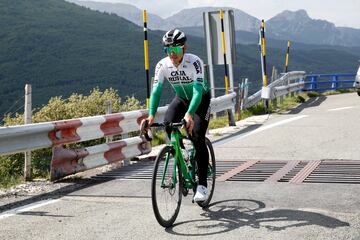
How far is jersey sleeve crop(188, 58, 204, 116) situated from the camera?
5.43 meters

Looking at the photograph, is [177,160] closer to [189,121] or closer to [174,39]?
[189,121]

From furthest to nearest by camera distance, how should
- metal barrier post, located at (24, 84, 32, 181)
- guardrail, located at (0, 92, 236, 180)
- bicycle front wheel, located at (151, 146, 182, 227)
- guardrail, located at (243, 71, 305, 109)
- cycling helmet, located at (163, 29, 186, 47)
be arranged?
guardrail, located at (243, 71, 305, 109), metal barrier post, located at (24, 84, 32, 181), guardrail, located at (0, 92, 236, 180), cycling helmet, located at (163, 29, 186, 47), bicycle front wheel, located at (151, 146, 182, 227)

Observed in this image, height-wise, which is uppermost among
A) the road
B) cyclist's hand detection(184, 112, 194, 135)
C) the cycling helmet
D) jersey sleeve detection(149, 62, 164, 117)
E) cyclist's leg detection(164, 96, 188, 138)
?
the cycling helmet

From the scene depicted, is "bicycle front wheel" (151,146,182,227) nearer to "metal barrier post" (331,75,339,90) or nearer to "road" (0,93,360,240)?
"road" (0,93,360,240)

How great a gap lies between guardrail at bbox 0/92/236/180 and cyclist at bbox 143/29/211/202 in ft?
6.96

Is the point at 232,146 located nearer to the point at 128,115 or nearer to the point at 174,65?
the point at 128,115

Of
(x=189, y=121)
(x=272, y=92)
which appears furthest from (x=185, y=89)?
(x=272, y=92)

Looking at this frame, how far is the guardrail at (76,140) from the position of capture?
23.0 ft

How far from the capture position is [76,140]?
317 inches

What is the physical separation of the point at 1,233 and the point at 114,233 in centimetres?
107

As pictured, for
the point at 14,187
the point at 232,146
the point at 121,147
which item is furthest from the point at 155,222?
the point at 232,146

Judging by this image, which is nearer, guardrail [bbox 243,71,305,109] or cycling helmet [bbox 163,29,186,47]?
cycling helmet [bbox 163,29,186,47]

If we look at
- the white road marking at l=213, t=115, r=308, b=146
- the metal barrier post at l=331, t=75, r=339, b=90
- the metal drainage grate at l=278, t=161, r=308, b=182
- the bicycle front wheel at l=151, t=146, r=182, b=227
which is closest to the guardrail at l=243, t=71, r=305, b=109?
the white road marking at l=213, t=115, r=308, b=146

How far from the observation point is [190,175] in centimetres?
580
